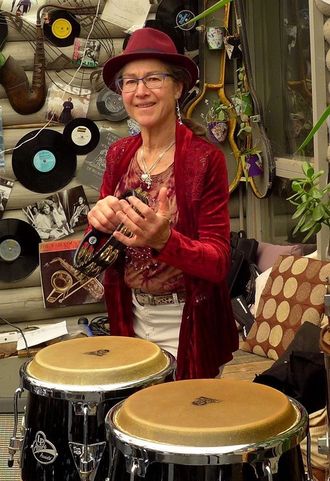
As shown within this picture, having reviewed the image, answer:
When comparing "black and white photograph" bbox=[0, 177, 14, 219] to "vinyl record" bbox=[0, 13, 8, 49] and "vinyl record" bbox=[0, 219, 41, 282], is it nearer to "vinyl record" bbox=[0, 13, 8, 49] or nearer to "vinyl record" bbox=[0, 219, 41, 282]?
"vinyl record" bbox=[0, 219, 41, 282]

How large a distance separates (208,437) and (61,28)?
363 cm

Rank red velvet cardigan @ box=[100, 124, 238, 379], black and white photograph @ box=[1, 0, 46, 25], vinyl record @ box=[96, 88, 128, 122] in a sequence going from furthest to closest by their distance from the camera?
vinyl record @ box=[96, 88, 128, 122], black and white photograph @ box=[1, 0, 46, 25], red velvet cardigan @ box=[100, 124, 238, 379]

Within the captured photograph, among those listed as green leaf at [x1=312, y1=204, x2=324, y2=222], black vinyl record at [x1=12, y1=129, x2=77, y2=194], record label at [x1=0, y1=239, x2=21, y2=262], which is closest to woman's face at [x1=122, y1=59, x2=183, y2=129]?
green leaf at [x1=312, y1=204, x2=324, y2=222]

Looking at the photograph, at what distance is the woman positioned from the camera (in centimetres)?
220

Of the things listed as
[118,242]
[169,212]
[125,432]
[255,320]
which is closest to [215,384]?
[125,432]

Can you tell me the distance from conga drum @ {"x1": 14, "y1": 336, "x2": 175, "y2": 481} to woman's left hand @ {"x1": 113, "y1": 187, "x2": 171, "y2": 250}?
256 millimetres

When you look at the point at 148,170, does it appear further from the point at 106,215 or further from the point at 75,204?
the point at 75,204

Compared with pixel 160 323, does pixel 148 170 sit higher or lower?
higher

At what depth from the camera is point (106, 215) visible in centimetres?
196

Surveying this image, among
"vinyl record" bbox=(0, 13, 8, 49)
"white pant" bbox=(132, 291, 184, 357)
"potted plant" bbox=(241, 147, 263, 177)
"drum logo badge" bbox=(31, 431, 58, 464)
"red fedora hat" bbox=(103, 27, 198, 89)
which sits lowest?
"drum logo badge" bbox=(31, 431, 58, 464)

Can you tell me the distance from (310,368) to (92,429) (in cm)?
92

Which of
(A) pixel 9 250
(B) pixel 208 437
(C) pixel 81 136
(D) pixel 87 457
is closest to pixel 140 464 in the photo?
(B) pixel 208 437

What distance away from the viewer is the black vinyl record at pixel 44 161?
4605 millimetres

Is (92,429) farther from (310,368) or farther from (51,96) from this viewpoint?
(51,96)
